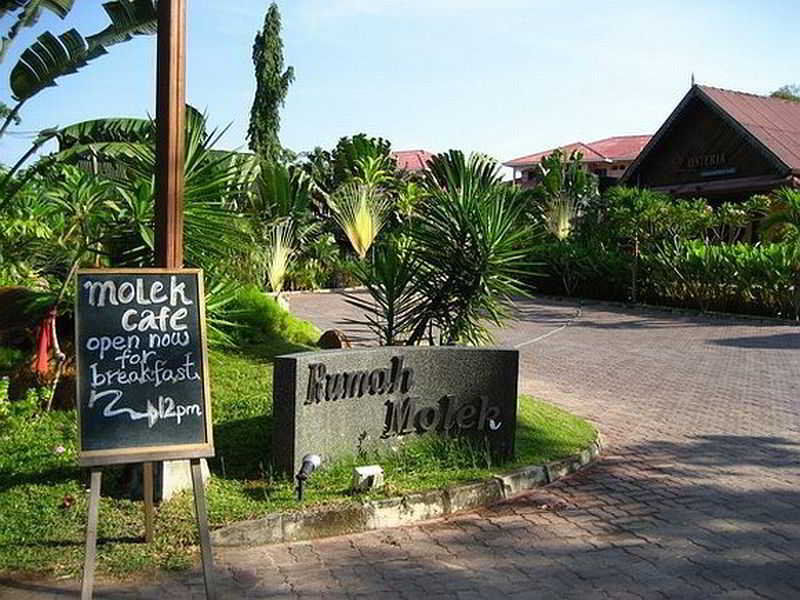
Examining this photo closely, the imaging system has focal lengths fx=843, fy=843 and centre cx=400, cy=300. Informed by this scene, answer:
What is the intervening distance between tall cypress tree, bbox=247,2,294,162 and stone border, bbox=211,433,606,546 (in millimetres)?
31613

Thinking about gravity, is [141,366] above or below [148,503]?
above

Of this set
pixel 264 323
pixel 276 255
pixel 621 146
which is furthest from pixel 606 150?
pixel 264 323

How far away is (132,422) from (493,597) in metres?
2.13

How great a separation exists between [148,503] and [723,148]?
2629 centimetres

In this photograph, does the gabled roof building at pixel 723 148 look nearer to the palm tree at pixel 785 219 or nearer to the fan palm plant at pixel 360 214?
the palm tree at pixel 785 219

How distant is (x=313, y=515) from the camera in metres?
5.37

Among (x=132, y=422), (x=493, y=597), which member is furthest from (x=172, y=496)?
(x=493, y=597)

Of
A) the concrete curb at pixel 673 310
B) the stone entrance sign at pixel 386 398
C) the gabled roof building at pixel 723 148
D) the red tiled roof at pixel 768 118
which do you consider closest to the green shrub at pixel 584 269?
the concrete curb at pixel 673 310

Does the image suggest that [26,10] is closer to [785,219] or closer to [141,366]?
[141,366]

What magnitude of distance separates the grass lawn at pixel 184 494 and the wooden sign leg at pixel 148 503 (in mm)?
61

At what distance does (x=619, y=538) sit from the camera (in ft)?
17.7

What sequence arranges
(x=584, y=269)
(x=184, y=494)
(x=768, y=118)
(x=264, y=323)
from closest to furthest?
(x=184, y=494)
(x=264, y=323)
(x=584, y=269)
(x=768, y=118)

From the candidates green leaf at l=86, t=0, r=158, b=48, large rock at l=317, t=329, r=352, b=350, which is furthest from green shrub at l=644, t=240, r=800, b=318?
green leaf at l=86, t=0, r=158, b=48

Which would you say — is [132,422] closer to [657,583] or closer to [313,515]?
[313,515]
